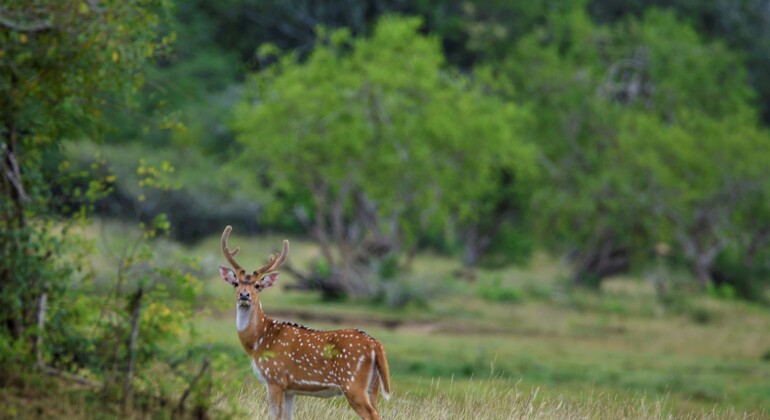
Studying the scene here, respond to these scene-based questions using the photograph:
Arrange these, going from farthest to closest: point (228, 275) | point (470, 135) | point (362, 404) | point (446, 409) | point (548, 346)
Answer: point (470, 135) → point (548, 346) → point (446, 409) → point (228, 275) → point (362, 404)

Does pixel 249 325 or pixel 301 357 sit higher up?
pixel 249 325

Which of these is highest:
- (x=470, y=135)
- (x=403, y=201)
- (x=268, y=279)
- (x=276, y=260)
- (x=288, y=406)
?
(x=470, y=135)

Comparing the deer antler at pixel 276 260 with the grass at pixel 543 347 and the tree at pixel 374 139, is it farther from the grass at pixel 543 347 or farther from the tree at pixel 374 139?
the tree at pixel 374 139

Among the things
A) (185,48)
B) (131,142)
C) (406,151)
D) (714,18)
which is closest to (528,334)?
(406,151)

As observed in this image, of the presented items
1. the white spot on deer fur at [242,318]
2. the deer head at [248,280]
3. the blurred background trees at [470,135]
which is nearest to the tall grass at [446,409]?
the white spot on deer fur at [242,318]

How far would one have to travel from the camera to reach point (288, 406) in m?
9.55

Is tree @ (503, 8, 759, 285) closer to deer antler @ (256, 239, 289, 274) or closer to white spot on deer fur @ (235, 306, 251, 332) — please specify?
deer antler @ (256, 239, 289, 274)

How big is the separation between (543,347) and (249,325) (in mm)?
19812

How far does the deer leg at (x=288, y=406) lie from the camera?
9.39 metres

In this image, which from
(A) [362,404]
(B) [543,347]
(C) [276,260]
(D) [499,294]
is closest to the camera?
(A) [362,404]

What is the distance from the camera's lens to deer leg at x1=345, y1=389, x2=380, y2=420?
29.2 ft

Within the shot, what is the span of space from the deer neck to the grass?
200mm

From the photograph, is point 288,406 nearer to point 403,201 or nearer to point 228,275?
point 228,275

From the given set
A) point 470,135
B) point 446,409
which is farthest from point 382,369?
point 470,135
